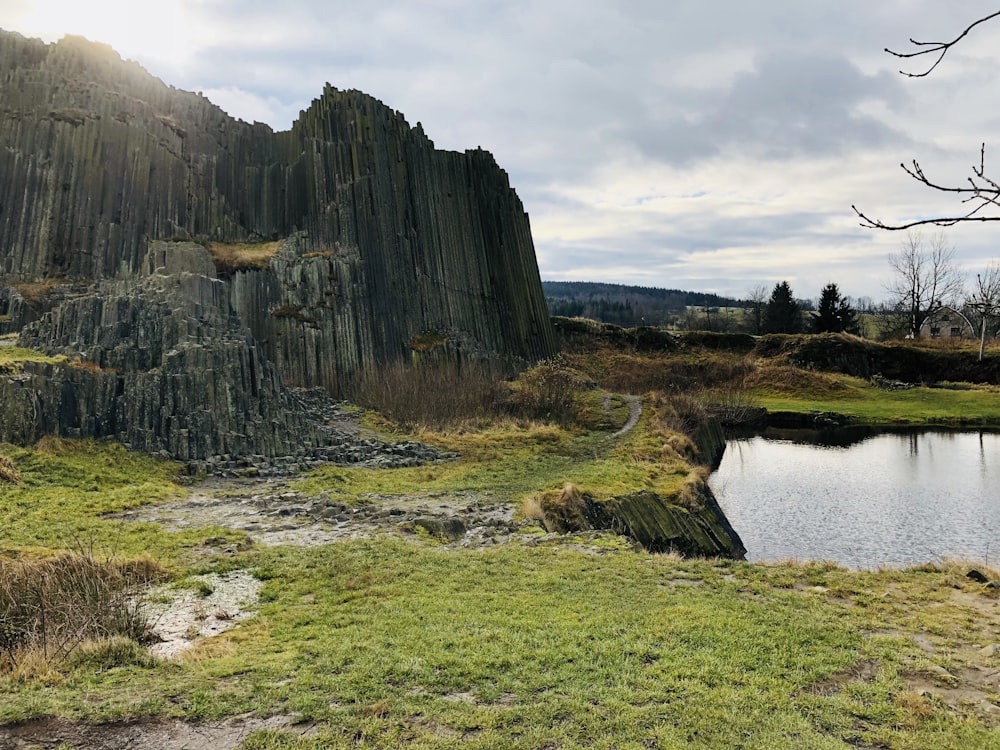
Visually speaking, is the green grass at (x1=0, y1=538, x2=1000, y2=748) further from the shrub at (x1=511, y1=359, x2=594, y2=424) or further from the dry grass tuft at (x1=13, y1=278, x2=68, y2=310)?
the dry grass tuft at (x1=13, y1=278, x2=68, y2=310)

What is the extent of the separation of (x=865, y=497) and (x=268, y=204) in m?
32.8

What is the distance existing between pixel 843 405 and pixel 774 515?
3062 cm

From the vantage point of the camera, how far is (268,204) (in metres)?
38.4

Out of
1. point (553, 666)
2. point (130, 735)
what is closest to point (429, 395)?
point (553, 666)

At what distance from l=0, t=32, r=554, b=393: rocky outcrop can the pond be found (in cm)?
1806

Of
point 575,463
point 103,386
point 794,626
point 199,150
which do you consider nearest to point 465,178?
point 199,150

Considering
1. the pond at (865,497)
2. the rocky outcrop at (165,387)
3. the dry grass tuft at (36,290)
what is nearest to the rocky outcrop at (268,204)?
the dry grass tuft at (36,290)

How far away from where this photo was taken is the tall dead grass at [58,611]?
21.6ft

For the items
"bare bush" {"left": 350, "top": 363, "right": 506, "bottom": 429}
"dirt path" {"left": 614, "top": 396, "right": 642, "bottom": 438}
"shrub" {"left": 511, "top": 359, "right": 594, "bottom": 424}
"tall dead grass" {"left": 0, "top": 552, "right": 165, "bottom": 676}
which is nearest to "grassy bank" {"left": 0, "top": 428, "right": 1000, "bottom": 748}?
"tall dead grass" {"left": 0, "top": 552, "right": 165, "bottom": 676}

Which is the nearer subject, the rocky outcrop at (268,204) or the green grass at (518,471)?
the green grass at (518,471)

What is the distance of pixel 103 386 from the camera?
17.8m

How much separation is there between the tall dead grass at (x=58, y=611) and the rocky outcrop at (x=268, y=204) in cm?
2402

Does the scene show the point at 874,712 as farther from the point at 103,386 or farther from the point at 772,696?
the point at 103,386

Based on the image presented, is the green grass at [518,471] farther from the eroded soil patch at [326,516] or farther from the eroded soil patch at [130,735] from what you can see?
the eroded soil patch at [130,735]
